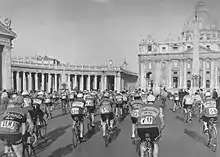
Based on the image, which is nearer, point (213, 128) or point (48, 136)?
point (213, 128)

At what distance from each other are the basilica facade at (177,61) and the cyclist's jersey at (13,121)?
7923 cm

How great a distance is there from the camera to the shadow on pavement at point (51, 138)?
10309 millimetres

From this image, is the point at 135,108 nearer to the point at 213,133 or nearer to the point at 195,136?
the point at 213,133

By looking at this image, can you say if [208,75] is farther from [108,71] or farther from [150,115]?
[150,115]

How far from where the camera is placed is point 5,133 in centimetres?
628

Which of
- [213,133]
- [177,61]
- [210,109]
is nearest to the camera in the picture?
[213,133]

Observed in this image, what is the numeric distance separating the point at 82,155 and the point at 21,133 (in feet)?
9.87

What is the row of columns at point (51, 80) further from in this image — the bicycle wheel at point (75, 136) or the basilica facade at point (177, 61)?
the bicycle wheel at point (75, 136)

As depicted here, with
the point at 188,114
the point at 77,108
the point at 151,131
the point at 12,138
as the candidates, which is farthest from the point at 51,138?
the point at 188,114

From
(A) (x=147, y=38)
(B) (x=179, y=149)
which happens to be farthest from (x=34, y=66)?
(B) (x=179, y=149)

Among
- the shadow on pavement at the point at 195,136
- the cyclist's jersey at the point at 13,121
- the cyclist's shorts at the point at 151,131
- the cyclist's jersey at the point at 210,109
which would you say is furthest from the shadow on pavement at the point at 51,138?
the shadow on pavement at the point at 195,136

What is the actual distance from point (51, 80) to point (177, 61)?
129 feet

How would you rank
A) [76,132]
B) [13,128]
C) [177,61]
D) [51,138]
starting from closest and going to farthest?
1. [13,128]
2. [76,132]
3. [51,138]
4. [177,61]

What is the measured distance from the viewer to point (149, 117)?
6.82 metres
